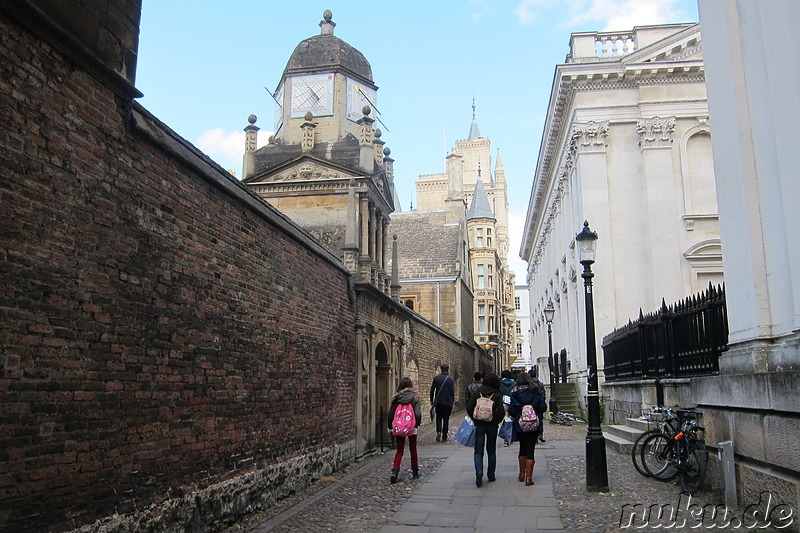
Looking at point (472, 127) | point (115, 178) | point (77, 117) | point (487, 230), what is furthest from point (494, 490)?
point (472, 127)

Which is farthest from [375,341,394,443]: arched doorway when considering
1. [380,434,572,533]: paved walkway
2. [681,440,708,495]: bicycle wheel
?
[681,440,708,495]: bicycle wheel

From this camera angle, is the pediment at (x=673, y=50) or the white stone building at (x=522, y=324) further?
the white stone building at (x=522, y=324)

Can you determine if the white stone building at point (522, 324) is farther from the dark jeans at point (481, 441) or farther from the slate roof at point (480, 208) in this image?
the dark jeans at point (481, 441)

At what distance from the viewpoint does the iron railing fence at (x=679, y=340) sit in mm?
9133

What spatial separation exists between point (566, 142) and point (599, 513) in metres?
21.5

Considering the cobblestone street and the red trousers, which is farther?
the red trousers

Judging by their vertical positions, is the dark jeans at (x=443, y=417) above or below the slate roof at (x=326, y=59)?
below

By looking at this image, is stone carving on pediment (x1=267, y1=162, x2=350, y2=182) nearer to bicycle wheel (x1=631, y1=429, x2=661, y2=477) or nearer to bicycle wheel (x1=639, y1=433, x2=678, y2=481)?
bicycle wheel (x1=631, y1=429, x2=661, y2=477)

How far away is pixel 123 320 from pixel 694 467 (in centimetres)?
697

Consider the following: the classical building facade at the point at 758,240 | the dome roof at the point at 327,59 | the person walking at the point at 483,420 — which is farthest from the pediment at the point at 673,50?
the person walking at the point at 483,420

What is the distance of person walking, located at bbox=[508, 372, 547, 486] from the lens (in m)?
9.97

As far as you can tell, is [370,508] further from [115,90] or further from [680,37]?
[680,37]

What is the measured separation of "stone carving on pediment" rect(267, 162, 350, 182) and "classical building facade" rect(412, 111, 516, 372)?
978 inches

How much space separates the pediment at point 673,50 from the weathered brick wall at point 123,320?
18.9 meters
